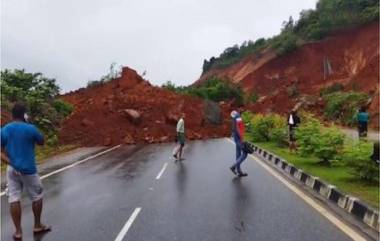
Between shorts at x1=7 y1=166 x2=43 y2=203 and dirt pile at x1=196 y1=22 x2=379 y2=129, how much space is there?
154 ft

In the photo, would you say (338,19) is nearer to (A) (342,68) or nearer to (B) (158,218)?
(A) (342,68)

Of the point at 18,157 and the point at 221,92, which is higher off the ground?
the point at 221,92

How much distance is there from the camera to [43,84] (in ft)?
128

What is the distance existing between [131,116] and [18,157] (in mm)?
29147

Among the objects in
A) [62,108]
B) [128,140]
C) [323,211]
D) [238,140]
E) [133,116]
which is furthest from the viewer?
[62,108]

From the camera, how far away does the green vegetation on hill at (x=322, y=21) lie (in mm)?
68250

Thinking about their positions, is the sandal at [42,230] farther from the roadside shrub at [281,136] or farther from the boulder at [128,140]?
the boulder at [128,140]

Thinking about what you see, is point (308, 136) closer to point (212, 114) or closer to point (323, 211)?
point (323, 211)

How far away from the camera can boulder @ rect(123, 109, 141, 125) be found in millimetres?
37569

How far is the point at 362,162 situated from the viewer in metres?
12.0

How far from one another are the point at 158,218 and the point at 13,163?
2508mm

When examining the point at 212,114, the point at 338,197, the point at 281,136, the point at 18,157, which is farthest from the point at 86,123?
the point at 18,157

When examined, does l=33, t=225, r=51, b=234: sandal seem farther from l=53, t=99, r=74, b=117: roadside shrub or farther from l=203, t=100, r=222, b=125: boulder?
l=53, t=99, r=74, b=117: roadside shrub

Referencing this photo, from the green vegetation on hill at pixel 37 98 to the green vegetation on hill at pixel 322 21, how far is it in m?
39.8
